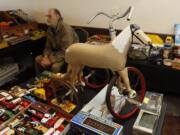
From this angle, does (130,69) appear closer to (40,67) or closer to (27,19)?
(40,67)

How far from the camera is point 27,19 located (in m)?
3.03

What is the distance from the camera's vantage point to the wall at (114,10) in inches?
92.4

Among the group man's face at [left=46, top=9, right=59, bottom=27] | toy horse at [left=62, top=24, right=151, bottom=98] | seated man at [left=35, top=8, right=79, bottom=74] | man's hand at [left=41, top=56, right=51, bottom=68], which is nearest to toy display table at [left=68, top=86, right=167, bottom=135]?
toy horse at [left=62, top=24, right=151, bottom=98]

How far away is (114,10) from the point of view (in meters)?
2.59

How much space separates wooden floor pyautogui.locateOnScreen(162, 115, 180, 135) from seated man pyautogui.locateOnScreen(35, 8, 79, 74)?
1.29 m

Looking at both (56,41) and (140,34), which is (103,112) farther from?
(56,41)

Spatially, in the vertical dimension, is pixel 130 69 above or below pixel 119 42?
below

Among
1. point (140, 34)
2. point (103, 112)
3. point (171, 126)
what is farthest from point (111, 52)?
point (171, 126)

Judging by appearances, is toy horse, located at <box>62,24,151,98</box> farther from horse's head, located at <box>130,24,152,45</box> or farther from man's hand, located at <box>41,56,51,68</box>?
man's hand, located at <box>41,56,51,68</box>

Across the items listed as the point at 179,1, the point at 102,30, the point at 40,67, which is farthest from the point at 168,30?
the point at 40,67

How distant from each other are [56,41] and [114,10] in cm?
78

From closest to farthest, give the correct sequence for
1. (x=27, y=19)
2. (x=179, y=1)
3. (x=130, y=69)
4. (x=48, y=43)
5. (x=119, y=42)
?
(x=119, y=42) → (x=130, y=69) → (x=179, y=1) → (x=48, y=43) → (x=27, y=19)

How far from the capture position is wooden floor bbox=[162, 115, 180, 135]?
82.9 inches

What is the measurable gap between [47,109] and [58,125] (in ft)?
0.66
